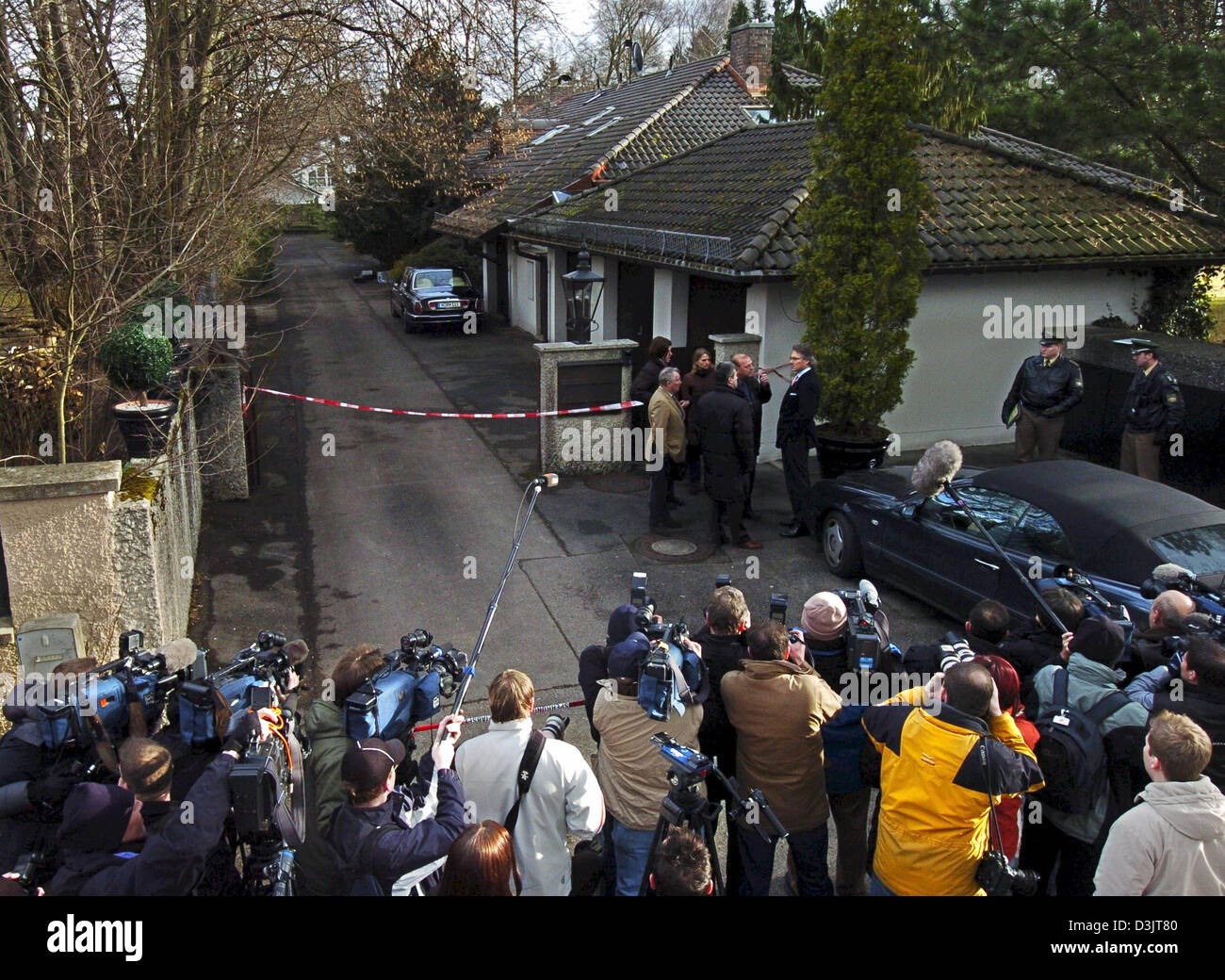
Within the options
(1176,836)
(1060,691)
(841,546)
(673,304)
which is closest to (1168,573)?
(1060,691)

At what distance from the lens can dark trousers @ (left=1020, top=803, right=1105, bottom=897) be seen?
13.8 ft

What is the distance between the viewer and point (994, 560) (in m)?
7.32

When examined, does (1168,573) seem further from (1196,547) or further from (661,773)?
(661,773)

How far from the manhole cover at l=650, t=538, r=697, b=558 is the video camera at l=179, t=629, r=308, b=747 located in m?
5.63

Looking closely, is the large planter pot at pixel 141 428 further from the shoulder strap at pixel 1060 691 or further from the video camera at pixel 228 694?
the shoulder strap at pixel 1060 691

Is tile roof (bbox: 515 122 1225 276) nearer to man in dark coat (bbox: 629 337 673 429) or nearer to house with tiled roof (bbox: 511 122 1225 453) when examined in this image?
house with tiled roof (bbox: 511 122 1225 453)

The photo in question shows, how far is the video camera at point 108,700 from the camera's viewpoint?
3.77 meters

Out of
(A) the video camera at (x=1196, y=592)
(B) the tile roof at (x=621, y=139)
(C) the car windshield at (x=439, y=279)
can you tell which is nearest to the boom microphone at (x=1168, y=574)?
(A) the video camera at (x=1196, y=592)

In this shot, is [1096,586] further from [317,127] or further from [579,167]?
[579,167]

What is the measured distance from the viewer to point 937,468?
21.4 ft

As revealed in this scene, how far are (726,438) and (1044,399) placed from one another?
167 inches

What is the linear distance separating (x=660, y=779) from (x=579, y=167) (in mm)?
18666

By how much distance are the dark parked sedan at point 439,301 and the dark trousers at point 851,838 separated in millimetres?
20201

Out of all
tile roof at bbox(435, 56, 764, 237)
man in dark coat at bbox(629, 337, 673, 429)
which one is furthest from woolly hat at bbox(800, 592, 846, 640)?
tile roof at bbox(435, 56, 764, 237)
